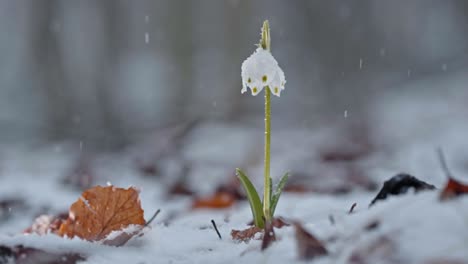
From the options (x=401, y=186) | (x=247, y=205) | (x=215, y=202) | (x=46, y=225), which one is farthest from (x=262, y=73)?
(x=215, y=202)

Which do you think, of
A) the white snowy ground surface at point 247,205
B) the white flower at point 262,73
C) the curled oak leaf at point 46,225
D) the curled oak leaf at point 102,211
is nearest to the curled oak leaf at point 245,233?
the white snowy ground surface at point 247,205

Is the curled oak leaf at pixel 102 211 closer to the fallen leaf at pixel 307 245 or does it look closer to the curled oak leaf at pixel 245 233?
the curled oak leaf at pixel 245 233

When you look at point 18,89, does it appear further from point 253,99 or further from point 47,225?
point 47,225

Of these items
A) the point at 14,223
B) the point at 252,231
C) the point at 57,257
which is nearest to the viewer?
the point at 57,257

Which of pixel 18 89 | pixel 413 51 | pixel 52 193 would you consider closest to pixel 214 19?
pixel 413 51

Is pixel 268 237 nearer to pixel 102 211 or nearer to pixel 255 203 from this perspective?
pixel 255 203
